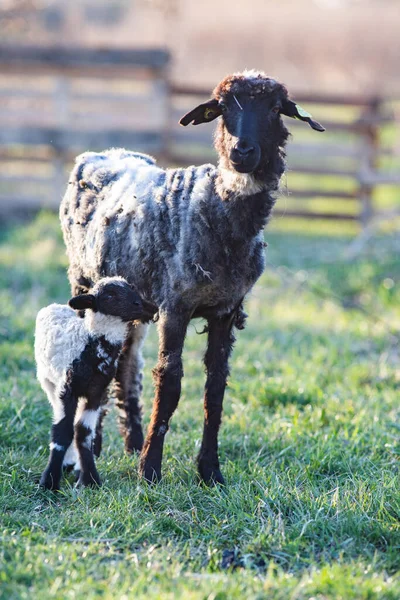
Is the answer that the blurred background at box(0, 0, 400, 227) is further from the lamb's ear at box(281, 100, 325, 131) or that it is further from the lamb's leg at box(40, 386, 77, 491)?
the lamb's leg at box(40, 386, 77, 491)

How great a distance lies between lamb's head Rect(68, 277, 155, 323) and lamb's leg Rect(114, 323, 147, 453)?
2.65 ft

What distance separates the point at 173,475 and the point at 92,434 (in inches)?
21.5

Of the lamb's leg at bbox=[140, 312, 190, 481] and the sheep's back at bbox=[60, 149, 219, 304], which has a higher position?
the sheep's back at bbox=[60, 149, 219, 304]

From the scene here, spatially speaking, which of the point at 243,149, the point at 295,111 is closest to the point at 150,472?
the point at 243,149

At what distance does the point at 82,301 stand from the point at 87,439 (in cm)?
79

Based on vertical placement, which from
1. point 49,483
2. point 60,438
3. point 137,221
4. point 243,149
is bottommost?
point 49,483

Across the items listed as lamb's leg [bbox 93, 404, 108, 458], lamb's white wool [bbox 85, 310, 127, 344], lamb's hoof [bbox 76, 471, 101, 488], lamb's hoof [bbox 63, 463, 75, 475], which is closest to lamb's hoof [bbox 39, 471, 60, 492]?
lamb's hoof [bbox 76, 471, 101, 488]

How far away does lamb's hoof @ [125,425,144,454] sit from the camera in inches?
216

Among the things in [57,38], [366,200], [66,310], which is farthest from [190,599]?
[57,38]

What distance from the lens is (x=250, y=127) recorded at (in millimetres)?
4477

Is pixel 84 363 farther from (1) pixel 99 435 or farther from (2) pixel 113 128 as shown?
(2) pixel 113 128

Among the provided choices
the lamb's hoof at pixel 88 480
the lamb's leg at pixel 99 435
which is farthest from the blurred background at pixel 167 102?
the lamb's hoof at pixel 88 480

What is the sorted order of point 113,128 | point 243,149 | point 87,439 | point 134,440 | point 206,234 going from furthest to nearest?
point 113,128, point 134,440, point 87,439, point 206,234, point 243,149

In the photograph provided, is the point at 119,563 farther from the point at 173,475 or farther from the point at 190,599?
the point at 173,475
